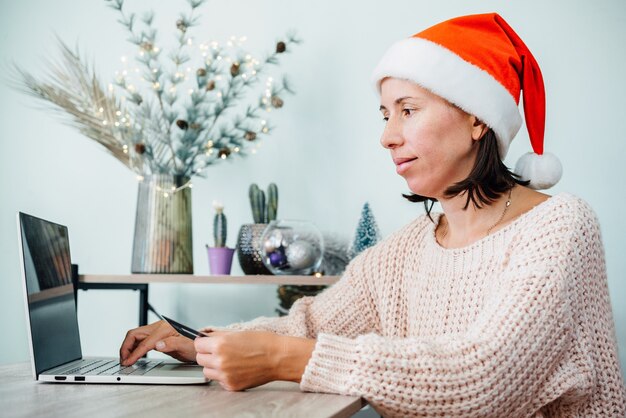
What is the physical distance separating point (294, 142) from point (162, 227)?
1.64ft

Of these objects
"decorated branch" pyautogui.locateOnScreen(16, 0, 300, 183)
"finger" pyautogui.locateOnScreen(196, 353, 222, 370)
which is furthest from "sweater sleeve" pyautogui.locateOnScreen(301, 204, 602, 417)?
"decorated branch" pyautogui.locateOnScreen(16, 0, 300, 183)

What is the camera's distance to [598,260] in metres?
1.15

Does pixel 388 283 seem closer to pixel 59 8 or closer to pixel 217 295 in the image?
pixel 217 295

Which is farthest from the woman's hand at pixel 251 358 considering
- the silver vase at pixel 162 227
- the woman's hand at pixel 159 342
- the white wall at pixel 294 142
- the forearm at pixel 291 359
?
the white wall at pixel 294 142

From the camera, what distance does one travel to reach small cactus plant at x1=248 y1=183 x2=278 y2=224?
80.3 inches

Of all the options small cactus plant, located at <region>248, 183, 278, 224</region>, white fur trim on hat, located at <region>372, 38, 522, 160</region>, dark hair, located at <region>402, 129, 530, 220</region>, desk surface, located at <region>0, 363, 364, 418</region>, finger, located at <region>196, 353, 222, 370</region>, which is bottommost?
desk surface, located at <region>0, 363, 364, 418</region>

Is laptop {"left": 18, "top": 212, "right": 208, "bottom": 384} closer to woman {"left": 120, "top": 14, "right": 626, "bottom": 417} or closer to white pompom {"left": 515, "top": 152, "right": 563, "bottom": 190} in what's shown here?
woman {"left": 120, "top": 14, "right": 626, "bottom": 417}

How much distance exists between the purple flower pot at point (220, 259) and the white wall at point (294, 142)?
0.24 meters

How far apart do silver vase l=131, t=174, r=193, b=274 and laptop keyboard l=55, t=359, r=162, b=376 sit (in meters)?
0.65

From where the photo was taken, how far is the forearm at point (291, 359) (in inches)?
38.9

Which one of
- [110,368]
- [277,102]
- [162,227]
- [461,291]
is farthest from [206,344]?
[277,102]

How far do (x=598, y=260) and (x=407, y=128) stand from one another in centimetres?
38

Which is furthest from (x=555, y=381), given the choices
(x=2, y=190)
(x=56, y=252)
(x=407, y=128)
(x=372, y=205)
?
(x=2, y=190)

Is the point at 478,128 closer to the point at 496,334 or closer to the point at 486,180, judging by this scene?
the point at 486,180
